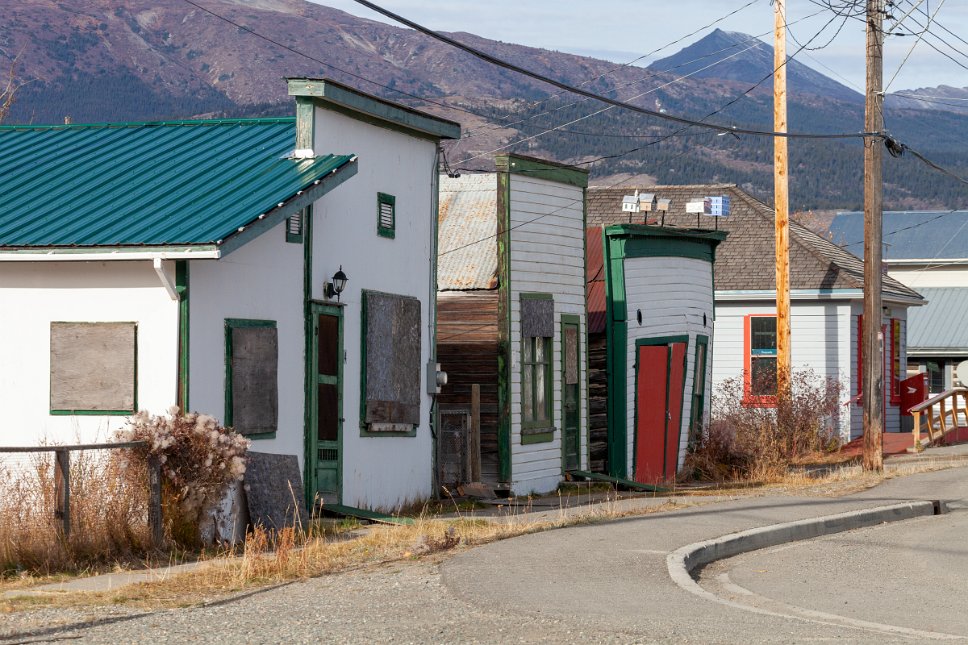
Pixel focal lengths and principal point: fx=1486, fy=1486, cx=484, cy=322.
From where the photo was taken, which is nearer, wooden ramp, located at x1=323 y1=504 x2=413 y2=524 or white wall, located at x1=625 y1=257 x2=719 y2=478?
wooden ramp, located at x1=323 y1=504 x2=413 y2=524

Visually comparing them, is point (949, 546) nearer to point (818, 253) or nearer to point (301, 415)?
point (301, 415)

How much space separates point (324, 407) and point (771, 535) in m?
5.24

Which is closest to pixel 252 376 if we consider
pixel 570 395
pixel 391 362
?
pixel 391 362

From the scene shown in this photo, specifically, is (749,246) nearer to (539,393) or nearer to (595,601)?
(539,393)

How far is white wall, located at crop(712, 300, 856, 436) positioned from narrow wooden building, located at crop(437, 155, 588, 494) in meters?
11.3

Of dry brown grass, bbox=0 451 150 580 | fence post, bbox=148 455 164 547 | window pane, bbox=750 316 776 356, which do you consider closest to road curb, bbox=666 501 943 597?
fence post, bbox=148 455 164 547

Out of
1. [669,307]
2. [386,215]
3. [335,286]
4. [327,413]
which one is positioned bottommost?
[327,413]

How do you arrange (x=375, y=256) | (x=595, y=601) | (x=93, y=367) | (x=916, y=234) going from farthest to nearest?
(x=916, y=234)
(x=375, y=256)
(x=93, y=367)
(x=595, y=601)

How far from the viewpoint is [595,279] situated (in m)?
25.3

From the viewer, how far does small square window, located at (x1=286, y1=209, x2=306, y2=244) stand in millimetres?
16141

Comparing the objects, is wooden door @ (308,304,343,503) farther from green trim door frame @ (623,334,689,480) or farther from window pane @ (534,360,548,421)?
green trim door frame @ (623,334,689,480)

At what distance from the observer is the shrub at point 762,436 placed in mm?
26016

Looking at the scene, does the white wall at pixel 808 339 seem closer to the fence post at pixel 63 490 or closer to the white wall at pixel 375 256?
the white wall at pixel 375 256

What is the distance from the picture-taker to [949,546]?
15.7 metres
